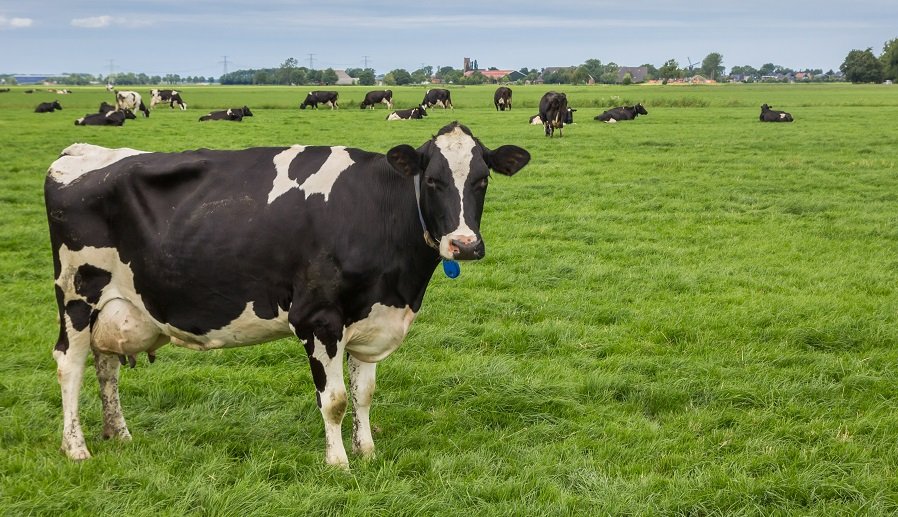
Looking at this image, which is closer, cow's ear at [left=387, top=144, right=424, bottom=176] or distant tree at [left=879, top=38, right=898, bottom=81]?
cow's ear at [left=387, top=144, right=424, bottom=176]

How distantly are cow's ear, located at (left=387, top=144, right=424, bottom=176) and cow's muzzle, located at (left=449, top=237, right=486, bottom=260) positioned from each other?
613 mm

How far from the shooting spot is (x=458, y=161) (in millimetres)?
4836

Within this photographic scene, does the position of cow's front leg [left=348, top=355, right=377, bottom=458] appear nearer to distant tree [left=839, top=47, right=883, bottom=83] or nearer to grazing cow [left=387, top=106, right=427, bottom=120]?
grazing cow [left=387, top=106, right=427, bottom=120]

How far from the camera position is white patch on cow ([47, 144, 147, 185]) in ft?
17.8

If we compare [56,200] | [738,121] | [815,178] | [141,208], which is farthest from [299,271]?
[738,121]

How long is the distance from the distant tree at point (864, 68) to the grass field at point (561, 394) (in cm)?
14128

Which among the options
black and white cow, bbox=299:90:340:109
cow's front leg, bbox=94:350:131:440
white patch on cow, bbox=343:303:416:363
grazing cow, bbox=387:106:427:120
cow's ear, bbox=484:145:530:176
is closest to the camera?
white patch on cow, bbox=343:303:416:363

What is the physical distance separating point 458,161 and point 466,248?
59 centimetres

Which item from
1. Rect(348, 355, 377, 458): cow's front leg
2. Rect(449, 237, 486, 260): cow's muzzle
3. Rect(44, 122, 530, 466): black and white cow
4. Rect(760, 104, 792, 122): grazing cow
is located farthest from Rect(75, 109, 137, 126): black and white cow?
Rect(449, 237, 486, 260): cow's muzzle

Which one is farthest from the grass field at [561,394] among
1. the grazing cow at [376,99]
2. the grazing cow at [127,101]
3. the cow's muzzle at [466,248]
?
the grazing cow at [376,99]

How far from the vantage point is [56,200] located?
5340mm

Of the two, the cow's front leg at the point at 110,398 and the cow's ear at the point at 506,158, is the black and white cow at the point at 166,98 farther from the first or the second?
the cow's ear at the point at 506,158

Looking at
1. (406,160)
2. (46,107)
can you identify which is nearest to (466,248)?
(406,160)

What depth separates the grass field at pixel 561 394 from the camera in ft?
15.4
